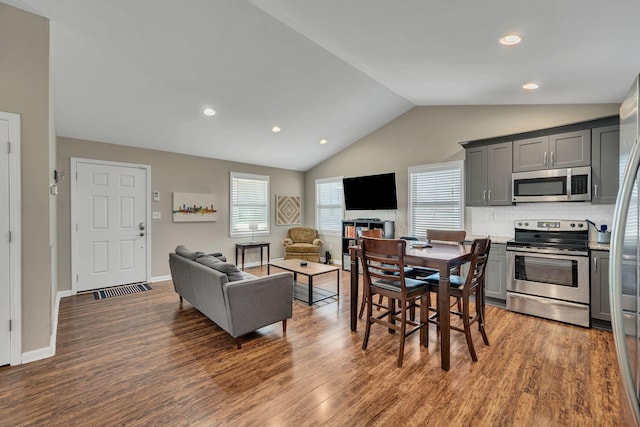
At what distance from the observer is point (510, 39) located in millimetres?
2408

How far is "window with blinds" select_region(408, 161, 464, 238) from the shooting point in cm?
496

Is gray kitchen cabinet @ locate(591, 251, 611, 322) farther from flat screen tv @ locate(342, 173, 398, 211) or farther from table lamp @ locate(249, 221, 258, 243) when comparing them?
table lamp @ locate(249, 221, 258, 243)

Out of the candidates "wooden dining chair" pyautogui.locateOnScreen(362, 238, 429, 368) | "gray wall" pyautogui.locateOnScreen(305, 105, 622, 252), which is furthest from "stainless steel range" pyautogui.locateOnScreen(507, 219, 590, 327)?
"wooden dining chair" pyautogui.locateOnScreen(362, 238, 429, 368)

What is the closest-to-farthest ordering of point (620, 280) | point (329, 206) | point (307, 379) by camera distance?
point (620, 280), point (307, 379), point (329, 206)

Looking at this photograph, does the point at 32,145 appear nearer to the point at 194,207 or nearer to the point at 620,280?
the point at 194,207

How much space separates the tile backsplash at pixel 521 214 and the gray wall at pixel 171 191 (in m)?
4.28

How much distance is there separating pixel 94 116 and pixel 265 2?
3029 millimetres

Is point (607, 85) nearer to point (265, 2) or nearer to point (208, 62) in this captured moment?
point (265, 2)

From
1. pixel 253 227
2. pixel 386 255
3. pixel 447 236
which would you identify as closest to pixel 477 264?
pixel 386 255

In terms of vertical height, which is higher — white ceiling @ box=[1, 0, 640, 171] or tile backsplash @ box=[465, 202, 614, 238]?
white ceiling @ box=[1, 0, 640, 171]

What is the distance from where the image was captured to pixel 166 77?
141 inches

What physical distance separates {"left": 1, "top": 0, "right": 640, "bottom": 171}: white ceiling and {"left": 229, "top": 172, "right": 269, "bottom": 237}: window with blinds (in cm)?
147

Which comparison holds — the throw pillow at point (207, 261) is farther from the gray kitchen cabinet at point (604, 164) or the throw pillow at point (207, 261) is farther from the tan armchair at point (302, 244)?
the gray kitchen cabinet at point (604, 164)

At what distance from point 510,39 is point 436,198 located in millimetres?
3080
